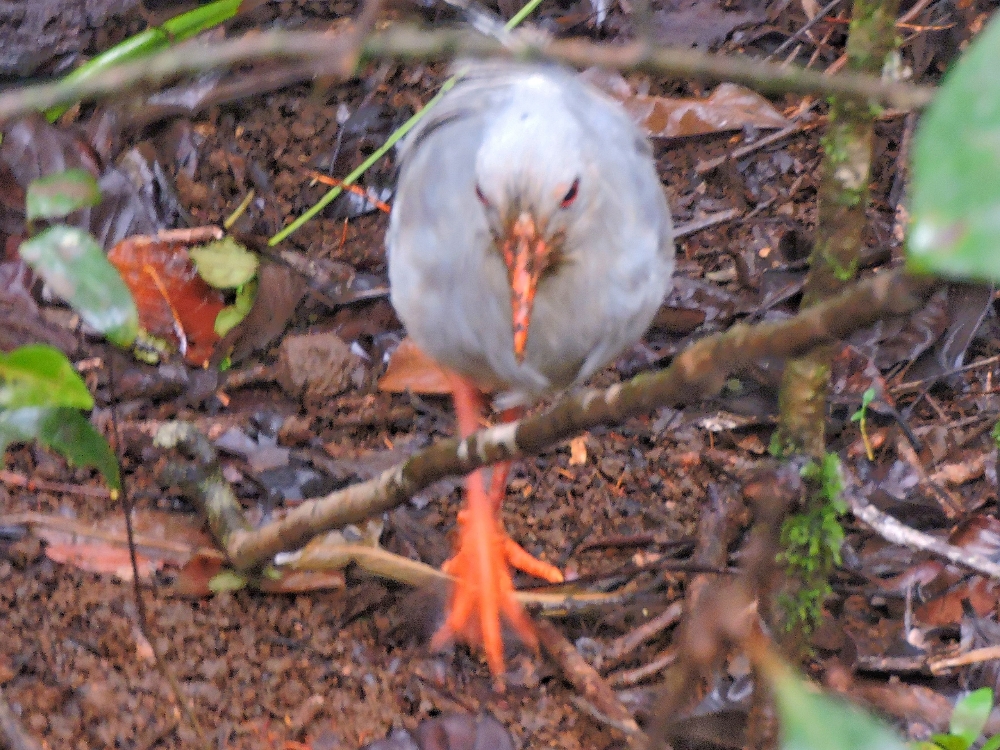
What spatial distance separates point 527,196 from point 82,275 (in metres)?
0.88

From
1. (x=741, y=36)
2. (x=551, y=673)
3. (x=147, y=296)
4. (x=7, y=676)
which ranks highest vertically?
(x=741, y=36)

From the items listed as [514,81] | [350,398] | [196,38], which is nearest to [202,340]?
[350,398]

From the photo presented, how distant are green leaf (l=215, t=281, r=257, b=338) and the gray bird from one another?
0.96m

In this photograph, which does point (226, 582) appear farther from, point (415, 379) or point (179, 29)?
point (179, 29)

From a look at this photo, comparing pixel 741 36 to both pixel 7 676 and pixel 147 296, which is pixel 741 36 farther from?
pixel 7 676

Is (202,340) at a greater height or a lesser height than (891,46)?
lesser

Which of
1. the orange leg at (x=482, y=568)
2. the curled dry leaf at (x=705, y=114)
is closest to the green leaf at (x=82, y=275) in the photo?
the orange leg at (x=482, y=568)

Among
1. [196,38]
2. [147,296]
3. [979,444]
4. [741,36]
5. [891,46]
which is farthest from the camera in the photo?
[741,36]

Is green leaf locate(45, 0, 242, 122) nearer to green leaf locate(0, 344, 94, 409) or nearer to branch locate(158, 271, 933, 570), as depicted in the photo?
branch locate(158, 271, 933, 570)

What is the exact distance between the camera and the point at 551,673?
2.58 metres

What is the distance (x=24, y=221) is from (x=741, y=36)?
114 inches

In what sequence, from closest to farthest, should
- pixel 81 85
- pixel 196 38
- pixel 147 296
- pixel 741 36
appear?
1. pixel 81 85
2. pixel 147 296
3. pixel 196 38
4. pixel 741 36

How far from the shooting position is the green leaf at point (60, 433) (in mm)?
1670

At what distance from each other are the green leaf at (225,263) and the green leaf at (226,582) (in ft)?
3.73
